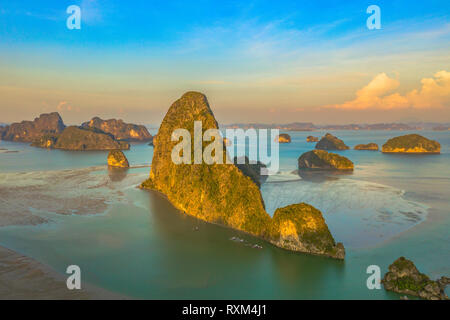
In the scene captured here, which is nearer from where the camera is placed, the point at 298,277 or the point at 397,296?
the point at 397,296

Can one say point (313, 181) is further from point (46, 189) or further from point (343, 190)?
point (46, 189)

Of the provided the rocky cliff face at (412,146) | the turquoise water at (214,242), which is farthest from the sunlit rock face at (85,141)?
the rocky cliff face at (412,146)

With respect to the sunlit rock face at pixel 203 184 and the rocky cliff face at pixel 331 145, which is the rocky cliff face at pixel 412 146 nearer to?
the rocky cliff face at pixel 331 145

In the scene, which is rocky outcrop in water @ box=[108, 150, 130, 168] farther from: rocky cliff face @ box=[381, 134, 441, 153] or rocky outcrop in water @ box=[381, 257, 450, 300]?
rocky cliff face @ box=[381, 134, 441, 153]

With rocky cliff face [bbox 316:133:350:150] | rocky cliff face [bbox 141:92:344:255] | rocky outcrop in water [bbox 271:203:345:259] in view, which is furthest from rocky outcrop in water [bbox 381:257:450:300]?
rocky cliff face [bbox 316:133:350:150]

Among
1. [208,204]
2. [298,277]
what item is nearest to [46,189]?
[208,204]
